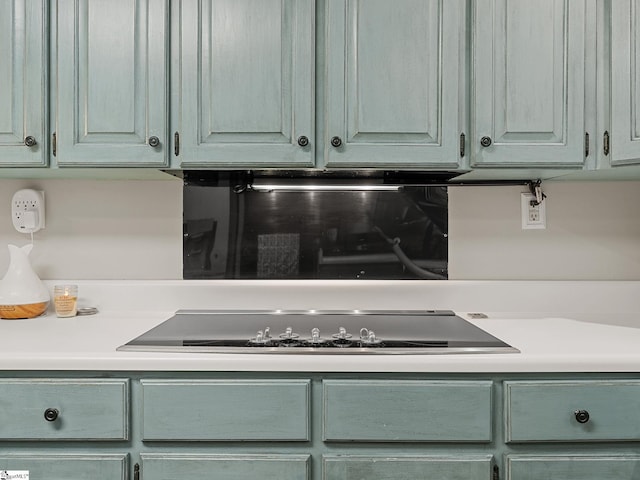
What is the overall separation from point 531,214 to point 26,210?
184 cm

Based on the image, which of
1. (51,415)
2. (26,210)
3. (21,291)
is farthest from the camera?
(26,210)

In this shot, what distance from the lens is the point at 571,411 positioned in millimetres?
1230

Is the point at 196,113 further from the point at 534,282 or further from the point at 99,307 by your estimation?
the point at 534,282

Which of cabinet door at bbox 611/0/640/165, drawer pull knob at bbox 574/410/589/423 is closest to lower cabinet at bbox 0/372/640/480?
drawer pull knob at bbox 574/410/589/423

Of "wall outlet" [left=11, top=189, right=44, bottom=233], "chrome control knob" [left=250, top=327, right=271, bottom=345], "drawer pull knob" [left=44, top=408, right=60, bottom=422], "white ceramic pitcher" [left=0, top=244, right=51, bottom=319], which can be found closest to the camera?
"drawer pull knob" [left=44, top=408, right=60, bottom=422]

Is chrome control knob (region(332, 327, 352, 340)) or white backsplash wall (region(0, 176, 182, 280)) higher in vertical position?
white backsplash wall (region(0, 176, 182, 280))

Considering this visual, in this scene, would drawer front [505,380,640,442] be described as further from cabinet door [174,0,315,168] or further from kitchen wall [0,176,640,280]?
cabinet door [174,0,315,168]

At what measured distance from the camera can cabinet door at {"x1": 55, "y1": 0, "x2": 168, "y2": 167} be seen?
1.48m

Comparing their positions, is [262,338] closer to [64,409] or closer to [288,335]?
[288,335]

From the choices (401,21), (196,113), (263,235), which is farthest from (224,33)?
(263,235)

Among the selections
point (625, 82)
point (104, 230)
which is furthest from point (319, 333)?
point (625, 82)

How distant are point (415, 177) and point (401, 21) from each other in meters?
0.54

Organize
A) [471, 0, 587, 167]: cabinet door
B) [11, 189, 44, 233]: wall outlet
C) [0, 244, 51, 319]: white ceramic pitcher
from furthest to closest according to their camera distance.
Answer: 1. [11, 189, 44, 233]: wall outlet
2. [0, 244, 51, 319]: white ceramic pitcher
3. [471, 0, 587, 167]: cabinet door

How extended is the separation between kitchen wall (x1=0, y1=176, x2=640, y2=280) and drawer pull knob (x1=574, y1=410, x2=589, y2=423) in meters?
0.69
